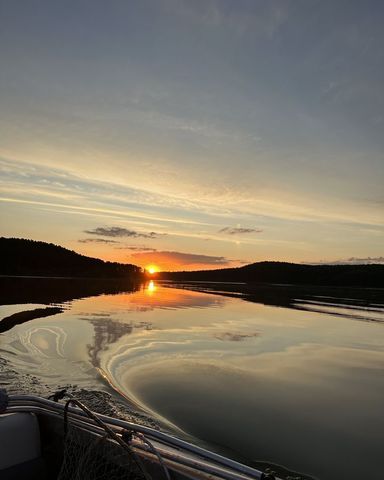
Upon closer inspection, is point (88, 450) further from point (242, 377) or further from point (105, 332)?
point (105, 332)

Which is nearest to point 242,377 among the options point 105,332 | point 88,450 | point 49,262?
point 88,450

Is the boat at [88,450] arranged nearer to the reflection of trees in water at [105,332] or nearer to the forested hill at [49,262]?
the reflection of trees in water at [105,332]

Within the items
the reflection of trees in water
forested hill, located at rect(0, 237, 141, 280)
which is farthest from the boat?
forested hill, located at rect(0, 237, 141, 280)

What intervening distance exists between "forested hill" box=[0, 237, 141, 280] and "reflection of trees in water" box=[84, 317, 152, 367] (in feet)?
364

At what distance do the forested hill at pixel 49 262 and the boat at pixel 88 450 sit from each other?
12447cm

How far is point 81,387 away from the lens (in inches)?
373

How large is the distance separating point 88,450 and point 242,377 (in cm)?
690

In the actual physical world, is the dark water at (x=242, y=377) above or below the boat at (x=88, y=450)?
below

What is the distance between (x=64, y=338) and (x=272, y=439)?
10.2 metres

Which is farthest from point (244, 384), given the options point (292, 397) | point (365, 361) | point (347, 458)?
point (365, 361)

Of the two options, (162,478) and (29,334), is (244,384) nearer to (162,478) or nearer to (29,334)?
(162,478)

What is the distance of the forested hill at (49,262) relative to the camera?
13177cm

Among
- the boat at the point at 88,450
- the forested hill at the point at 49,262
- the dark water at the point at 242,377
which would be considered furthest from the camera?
the forested hill at the point at 49,262

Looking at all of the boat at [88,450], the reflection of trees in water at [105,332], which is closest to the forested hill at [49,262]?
the reflection of trees in water at [105,332]
